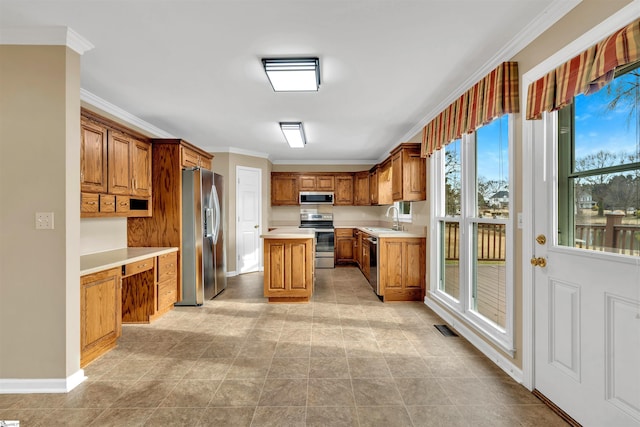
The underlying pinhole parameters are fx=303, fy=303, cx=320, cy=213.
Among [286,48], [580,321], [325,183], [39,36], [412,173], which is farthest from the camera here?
[325,183]

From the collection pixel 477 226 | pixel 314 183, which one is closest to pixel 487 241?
pixel 477 226

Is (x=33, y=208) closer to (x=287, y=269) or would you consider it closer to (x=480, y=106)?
(x=287, y=269)

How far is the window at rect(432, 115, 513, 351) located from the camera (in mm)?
2520

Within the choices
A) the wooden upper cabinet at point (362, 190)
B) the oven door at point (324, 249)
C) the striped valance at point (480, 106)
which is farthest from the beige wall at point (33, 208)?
the wooden upper cabinet at point (362, 190)

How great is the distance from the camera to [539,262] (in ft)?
6.52

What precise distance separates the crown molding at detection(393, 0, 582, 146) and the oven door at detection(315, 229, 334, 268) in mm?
3989

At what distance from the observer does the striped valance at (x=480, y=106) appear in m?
2.22

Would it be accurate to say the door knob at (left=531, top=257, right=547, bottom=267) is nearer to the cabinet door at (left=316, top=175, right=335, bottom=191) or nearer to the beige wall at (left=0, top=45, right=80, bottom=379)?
the beige wall at (left=0, top=45, right=80, bottom=379)

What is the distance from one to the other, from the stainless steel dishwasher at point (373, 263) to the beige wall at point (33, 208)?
11.3ft

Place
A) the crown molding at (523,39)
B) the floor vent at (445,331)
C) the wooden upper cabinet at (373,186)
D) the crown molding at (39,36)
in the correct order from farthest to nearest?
the wooden upper cabinet at (373,186) < the floor vent at (445,331) < the crown molding at (39,36) < the crown molding at (523,39)

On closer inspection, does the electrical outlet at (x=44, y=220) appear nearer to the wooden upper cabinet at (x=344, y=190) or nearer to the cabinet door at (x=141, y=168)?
the cabinet door at (x=141, y=168)

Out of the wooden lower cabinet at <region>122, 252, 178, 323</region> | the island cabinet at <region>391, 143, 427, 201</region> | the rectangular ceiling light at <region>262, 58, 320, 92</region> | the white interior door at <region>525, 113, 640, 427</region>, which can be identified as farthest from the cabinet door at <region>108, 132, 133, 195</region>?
the white interior door at <region>525, 113, 640, 427</region>

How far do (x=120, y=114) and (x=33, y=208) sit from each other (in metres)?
2.03

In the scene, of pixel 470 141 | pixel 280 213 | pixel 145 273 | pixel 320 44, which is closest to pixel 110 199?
pixel 145 273
